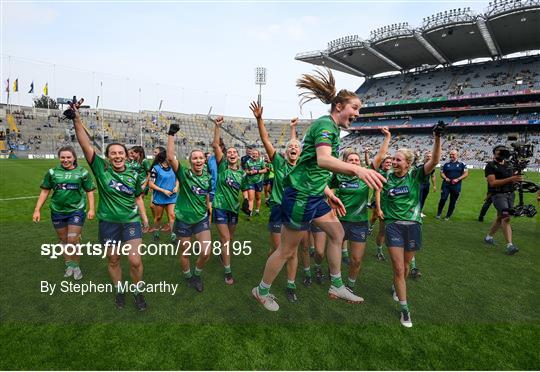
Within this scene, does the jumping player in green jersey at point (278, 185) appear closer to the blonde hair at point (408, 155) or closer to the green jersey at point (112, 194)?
the blonde hair at point (408, 155)

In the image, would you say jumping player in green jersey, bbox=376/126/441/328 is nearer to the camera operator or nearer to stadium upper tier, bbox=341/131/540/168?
the camera operator

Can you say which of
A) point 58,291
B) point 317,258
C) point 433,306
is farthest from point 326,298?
point 58,291

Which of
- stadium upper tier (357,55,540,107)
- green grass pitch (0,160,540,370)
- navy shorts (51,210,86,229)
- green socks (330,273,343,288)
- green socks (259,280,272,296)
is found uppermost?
stadium upper tier (357,55,540,107)

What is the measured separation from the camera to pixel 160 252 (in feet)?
20.0

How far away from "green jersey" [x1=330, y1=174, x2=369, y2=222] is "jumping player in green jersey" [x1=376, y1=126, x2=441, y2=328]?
15.8 inches

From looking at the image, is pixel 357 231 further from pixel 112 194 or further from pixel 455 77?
pixel 455 77

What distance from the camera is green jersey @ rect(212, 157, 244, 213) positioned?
474 centimetres

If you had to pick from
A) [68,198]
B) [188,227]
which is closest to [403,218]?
[188,227]

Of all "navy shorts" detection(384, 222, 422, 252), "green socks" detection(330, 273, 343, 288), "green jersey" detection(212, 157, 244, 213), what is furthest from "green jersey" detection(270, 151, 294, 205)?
"navy shorts" detection(384, 222, 422, 252)

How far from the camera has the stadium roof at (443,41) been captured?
37594 millimetres

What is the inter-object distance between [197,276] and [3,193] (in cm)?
1244

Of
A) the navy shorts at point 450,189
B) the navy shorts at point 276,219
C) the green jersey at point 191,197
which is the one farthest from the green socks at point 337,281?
the navy shorts at point 450,189

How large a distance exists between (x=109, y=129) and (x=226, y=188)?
55.7 m

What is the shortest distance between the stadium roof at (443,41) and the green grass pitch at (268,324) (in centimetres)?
4505
